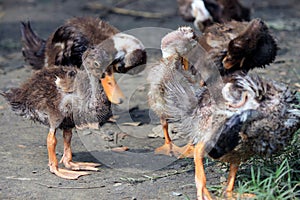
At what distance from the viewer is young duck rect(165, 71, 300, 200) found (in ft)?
13.6

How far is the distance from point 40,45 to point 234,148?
340 cm

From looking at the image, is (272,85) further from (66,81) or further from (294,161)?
(66,81)

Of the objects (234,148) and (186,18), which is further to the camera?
(186,18)

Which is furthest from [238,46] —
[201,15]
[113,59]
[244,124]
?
[244,124]

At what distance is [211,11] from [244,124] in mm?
3998

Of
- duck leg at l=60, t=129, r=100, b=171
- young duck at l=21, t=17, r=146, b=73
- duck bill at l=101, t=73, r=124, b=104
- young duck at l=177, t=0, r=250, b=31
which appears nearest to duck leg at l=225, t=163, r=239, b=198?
duck leg at l=60, t=129, r=100, b=171

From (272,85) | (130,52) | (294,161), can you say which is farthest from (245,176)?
(130,52)

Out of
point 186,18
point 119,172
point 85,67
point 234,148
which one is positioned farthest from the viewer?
point 186,18

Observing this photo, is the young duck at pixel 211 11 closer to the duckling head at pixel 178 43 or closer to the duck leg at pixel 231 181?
the duckling head at pixel 178 43

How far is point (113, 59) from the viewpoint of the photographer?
6359 millimetres

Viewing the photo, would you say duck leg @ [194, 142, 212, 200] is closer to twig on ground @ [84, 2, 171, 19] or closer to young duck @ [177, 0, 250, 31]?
young duck @ [177, 0, 250, 31]

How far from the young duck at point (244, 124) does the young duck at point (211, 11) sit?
3607mm

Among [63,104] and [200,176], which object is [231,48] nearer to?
[63,104]

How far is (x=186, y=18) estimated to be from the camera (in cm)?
824
